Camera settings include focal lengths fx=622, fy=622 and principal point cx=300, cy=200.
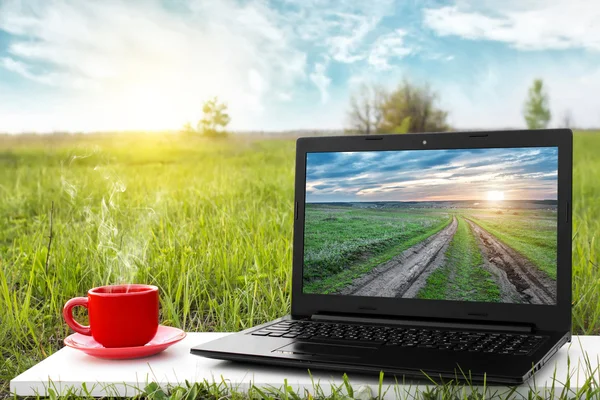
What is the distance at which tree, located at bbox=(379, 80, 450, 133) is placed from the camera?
10.1 meters

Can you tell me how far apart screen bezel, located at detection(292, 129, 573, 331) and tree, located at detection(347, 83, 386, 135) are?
7.76 metres

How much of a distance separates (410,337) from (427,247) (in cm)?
27

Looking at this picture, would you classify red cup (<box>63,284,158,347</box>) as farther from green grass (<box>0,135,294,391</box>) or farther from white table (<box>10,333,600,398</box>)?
green grass (<box>0,135,294,391</box>)

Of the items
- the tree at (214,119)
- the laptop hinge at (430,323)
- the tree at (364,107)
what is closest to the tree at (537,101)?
the tree at (364,107)

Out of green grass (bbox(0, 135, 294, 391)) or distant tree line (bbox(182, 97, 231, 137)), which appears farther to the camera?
distant tree line (bbox(182, 97, 231, 137))

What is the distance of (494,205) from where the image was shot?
4.88 ft

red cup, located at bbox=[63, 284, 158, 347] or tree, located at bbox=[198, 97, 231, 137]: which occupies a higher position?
tree, located at bbox=[198, 97, 231, 137]

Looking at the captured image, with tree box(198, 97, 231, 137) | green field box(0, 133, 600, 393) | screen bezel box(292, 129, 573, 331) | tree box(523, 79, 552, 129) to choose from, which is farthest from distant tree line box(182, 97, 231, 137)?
screen bezel box(292, 129, 573, 331)

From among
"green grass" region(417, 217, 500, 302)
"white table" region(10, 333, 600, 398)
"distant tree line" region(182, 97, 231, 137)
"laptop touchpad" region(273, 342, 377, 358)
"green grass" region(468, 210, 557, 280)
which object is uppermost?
"distant tree line" region(182, 97, 231, 137)

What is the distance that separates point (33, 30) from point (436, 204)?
8498 mm

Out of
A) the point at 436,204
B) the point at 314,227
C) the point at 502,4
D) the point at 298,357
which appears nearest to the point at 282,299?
the point at 314,227

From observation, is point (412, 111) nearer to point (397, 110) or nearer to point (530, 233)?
point (397, 110)

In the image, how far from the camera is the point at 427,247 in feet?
5.01

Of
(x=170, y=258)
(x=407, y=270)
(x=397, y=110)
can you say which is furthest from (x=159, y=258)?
(x=397, y=110)
